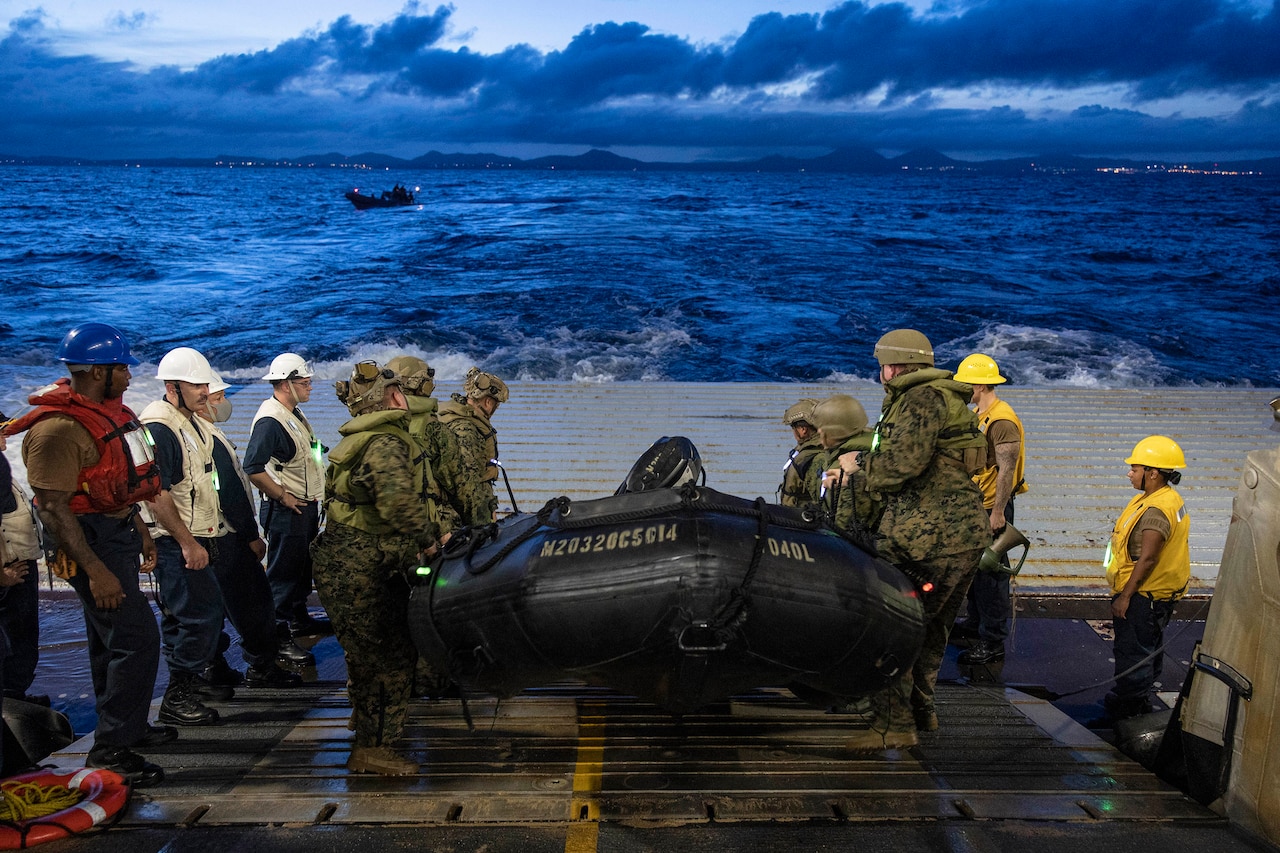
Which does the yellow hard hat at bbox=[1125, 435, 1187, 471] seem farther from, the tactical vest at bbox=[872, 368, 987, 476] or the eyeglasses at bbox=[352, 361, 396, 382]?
the eyeglasses at bbox=[352, 361, 396, 382]

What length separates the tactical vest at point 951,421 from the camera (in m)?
3.81

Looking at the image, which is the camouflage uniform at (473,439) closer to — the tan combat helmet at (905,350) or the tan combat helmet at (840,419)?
the tan combat helmet at (840,419)

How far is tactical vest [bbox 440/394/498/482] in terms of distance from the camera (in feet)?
16.1

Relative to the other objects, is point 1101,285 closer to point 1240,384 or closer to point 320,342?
point 1240,384

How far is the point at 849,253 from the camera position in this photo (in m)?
31.6

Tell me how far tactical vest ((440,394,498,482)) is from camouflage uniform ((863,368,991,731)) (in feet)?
7.26

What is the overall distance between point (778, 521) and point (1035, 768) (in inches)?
59.0

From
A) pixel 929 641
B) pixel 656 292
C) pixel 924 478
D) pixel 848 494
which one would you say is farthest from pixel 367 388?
pixel 656 292

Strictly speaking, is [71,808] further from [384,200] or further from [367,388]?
[384,200]

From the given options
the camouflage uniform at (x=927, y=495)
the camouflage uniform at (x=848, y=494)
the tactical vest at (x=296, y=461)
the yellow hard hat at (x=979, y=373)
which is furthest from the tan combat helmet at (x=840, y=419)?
the tactical vest at (x=296, y=461)

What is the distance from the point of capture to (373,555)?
3.73 meters

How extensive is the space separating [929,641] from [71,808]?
3454mm

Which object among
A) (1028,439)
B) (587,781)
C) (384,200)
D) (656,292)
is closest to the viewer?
(587,781)

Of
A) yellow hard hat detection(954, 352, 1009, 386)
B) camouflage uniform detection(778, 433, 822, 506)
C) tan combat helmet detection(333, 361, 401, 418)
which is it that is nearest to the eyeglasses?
tan combat helmet detection(333, 361, 401, 418)
